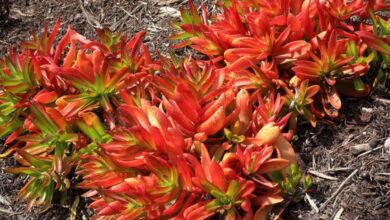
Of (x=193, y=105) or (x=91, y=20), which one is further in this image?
(x=91, y=20)

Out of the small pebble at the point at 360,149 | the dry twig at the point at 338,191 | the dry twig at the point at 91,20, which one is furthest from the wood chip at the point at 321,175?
the dry twig at the point at 91,20

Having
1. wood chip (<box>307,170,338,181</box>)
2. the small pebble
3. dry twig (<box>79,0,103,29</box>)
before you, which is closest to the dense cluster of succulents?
wood chip (<box>307,170,338,181</box>)

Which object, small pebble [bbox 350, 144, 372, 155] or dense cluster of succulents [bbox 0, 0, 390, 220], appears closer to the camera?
dense cluster of succulents [bbox 0, 0, 390, 220]

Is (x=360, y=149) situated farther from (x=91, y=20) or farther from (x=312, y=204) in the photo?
(x=91, y=20)

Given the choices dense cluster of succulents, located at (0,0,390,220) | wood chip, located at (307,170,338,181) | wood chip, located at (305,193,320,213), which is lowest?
wood chip, located at (305,193,320,213)

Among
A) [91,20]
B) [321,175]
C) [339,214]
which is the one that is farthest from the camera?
[91,20]

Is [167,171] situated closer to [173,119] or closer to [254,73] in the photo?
[173,119]

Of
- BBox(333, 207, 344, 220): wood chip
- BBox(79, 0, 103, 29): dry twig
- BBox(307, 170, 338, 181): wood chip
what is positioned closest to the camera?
BBox(333, 207, 344, 220): wood chip

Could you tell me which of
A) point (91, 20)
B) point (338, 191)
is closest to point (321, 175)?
point (338, 191)

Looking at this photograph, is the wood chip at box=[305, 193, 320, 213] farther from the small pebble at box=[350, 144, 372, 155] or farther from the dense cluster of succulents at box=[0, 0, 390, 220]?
the small pebble at box=[350, 144, 372, 155]
